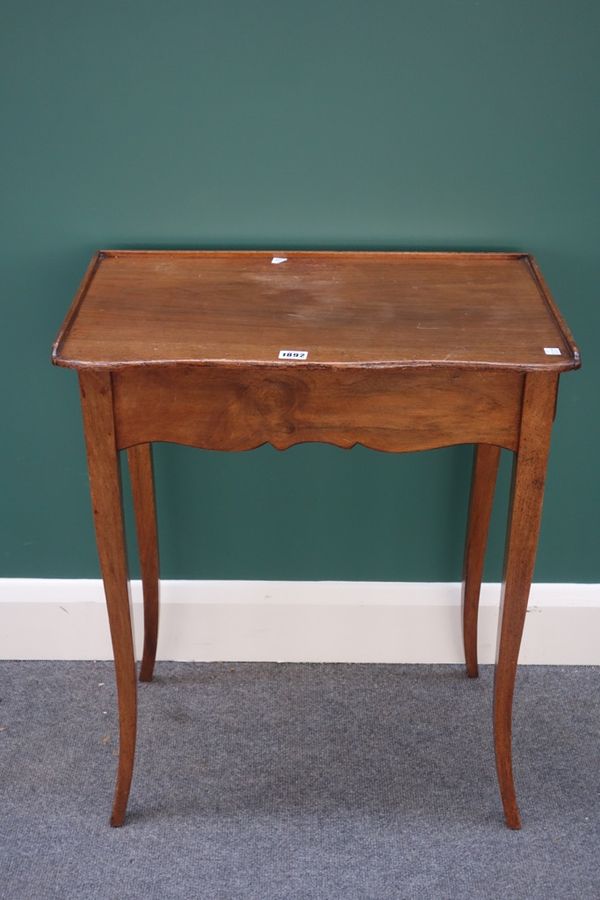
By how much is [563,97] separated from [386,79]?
0.31 metres

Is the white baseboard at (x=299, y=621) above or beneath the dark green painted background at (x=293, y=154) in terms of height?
beneath

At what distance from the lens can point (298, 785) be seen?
6.55ft

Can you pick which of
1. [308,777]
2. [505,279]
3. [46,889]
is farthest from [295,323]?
[46,889]

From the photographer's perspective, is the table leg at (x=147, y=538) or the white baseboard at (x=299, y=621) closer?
the table leg at (x=147, y=538)

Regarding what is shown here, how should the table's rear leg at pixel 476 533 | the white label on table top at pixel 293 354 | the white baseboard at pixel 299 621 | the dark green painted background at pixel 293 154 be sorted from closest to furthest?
the white label on table top at pixel 293 354 → the dark green painted background at pixel 293 154 → the table's rear leg at pixel 476 533 → the white baseboard at pixel 299 621

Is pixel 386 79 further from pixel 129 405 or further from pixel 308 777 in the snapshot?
pixel 308 777

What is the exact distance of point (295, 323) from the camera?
1589mm

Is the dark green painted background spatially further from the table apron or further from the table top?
the table apron

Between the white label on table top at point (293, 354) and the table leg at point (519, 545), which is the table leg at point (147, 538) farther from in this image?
the table leg at point (519, 545)

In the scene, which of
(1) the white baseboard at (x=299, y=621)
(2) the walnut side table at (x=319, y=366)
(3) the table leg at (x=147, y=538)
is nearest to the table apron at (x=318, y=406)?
(2) the walnut side table at (x=319, y=366)

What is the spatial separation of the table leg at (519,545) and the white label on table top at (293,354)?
1.05ft

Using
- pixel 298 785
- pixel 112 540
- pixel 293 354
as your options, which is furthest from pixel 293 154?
pixel 298 785

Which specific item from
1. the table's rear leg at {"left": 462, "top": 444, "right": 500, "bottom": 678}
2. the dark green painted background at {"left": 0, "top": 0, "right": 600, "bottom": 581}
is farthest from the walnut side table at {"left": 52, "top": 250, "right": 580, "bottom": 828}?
the table's rear leg at {"left": 462, "top": 444, "right": 500, "bottom": 678}

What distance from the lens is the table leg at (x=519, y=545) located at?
1.53 metres
